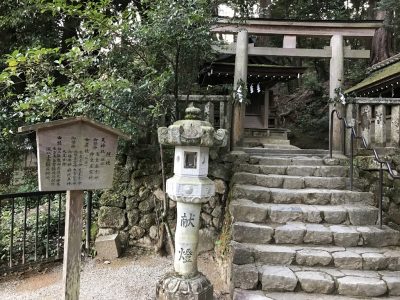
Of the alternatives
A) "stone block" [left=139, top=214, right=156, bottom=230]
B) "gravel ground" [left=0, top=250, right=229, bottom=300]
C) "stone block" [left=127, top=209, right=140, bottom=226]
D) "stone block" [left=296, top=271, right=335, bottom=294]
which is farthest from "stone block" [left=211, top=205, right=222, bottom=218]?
"stone block" [left=296, top=271, right=335, bottom=294]

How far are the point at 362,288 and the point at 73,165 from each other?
3.29 m

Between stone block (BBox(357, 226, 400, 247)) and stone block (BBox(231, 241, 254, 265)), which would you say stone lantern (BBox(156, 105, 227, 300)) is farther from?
stone block (BBox(357, 226, 400, 247))

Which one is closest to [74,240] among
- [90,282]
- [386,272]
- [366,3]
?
[90,282]

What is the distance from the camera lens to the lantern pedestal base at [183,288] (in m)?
3.29

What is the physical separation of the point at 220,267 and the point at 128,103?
2715 mm

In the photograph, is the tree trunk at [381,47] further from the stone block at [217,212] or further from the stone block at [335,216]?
the stone block at [217,212]

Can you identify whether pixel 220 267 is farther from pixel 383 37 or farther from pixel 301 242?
pixel 383 37

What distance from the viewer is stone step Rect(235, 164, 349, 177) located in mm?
5504

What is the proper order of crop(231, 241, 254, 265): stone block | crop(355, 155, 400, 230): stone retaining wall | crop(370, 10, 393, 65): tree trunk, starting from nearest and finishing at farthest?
1. crop(231, 241, 254, 265): stone block
2. crop(355, 155, 400, 230): stone retaining wall
3. crop(370, 10, 393, 65): tree trunk

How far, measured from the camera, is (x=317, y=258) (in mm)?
3826

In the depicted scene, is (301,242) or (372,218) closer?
(301,242)

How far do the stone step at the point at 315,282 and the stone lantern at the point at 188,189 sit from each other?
1.53ft

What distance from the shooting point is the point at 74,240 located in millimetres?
2803

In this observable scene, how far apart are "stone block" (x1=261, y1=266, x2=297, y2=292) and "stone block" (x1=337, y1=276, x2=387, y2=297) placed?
521mm
